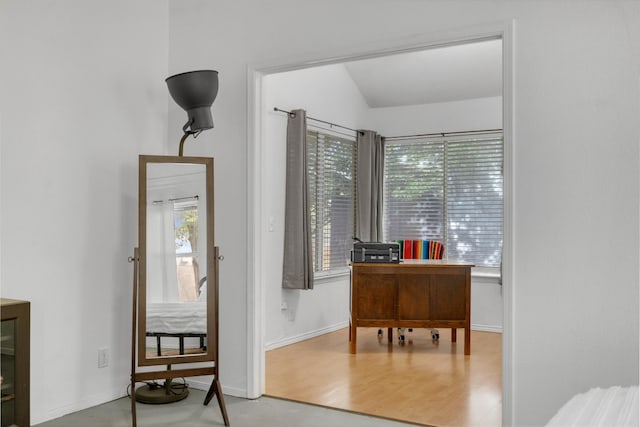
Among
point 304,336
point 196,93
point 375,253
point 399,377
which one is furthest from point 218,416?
point 304,336

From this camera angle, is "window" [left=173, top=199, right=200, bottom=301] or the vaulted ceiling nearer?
"window" [left=173, top=199, right=200, bottom=301]

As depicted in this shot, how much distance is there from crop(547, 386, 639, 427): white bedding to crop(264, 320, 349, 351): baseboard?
3.74 meters

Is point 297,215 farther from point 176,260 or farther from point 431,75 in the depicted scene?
point 431,75

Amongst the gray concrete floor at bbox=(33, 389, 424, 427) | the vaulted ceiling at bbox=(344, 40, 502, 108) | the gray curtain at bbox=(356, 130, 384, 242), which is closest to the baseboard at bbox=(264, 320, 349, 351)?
the gray curtain at bbox=(356, 130, 384, 242)

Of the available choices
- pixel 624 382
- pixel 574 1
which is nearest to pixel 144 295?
pixel 624 382

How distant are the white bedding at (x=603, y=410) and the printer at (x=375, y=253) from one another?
3.50 metres

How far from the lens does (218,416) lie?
3.71m

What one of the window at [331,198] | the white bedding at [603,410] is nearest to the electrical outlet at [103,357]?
the window at [331,198]

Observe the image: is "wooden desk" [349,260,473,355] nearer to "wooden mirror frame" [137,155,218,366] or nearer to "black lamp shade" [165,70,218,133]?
"wooden mirror frame" [137,155,218,366]

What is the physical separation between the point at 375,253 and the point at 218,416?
2355mm

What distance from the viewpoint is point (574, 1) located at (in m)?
3.14

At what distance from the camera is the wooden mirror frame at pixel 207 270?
3.66m

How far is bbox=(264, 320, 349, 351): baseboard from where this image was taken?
5680 mm

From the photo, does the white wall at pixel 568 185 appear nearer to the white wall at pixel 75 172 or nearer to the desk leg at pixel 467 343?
the white wall at pixel 75 172
